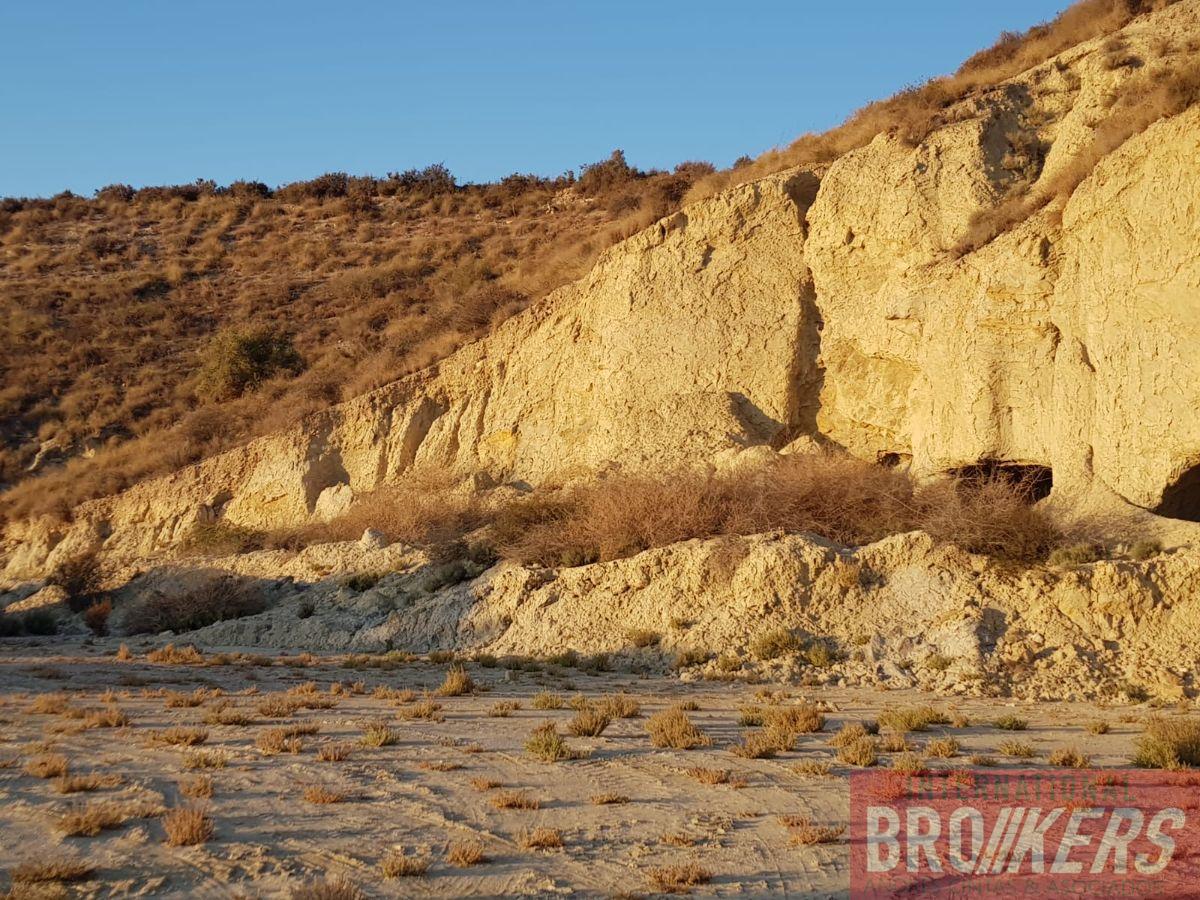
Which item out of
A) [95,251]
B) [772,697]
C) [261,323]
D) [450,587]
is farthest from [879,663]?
[95,251]

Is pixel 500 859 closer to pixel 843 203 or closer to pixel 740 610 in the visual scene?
pixel 740 610

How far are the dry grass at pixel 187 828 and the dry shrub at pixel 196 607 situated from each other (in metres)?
15.5

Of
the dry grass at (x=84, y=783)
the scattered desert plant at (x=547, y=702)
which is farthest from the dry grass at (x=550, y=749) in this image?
the dry grass at (x=84, y=783)

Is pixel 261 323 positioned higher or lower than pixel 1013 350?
higher

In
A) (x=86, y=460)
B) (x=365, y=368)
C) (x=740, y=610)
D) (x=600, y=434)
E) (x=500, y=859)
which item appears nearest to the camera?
(x=500, y=859)

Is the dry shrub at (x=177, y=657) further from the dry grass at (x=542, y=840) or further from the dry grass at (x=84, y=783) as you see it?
the dry grass at (x=542, y=840)

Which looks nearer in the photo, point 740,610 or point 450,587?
point 740,610

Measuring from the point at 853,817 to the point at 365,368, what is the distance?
23.6 meters

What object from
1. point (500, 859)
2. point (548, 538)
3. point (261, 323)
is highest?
point (261, 323)

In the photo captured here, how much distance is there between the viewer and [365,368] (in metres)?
28.6

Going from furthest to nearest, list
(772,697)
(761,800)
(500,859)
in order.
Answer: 1. (772,697)
2. (761,800)
3. (500,859)

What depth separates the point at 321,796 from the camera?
729cm

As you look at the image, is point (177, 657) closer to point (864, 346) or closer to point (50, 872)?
point (50, 872)

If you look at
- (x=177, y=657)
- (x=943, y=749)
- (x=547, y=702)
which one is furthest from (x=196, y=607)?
(x=943, y=749)
